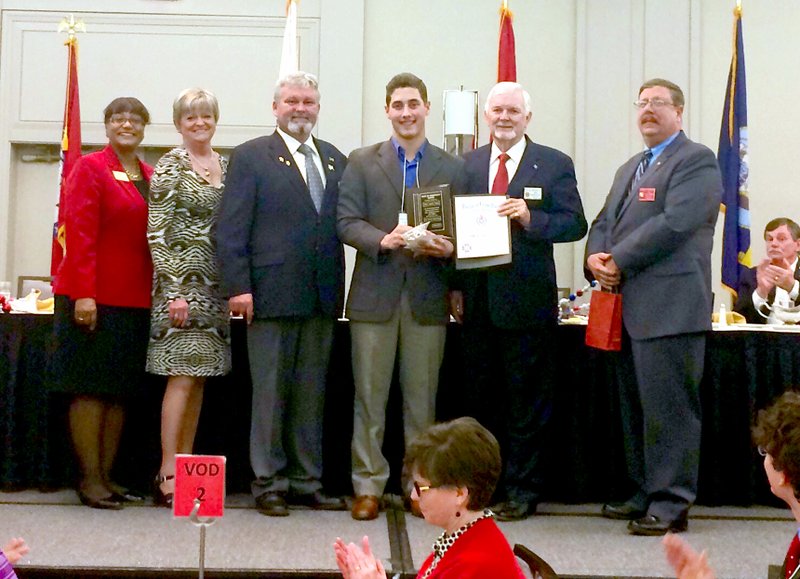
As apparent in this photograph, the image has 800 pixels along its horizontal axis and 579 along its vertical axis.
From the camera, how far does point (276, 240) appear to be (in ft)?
11.6

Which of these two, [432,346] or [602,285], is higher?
[602,285]

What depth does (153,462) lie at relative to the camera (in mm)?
3803

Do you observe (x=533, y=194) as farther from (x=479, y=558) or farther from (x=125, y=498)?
(x=479, y=558)

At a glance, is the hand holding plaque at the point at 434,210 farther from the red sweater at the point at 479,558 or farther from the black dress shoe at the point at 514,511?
the red sweater at the point at 479,558

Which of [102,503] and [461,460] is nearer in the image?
[461,460]

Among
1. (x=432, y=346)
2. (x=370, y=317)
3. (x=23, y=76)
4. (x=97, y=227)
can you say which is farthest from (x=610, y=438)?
(x=23, y=76)

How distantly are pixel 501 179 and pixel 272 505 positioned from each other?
146cm

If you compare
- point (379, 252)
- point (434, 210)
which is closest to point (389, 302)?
point (379, 252)

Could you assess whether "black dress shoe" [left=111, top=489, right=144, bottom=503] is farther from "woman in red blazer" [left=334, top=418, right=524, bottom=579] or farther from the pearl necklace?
"woman in red blazer" [left=334, top=418, right=524, bottom=579]

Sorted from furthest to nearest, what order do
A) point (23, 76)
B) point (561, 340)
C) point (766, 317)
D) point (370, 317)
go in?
1. point (23, 76)
2. point (766, 317)
3. point (561, 340)
4. point (370, 317)

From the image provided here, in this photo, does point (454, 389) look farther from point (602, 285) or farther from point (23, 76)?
point (23, 76)

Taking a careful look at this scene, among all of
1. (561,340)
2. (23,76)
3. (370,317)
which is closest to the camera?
(370,317)

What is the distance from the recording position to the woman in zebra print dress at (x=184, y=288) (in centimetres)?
352

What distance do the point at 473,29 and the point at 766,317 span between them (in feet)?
11.5
